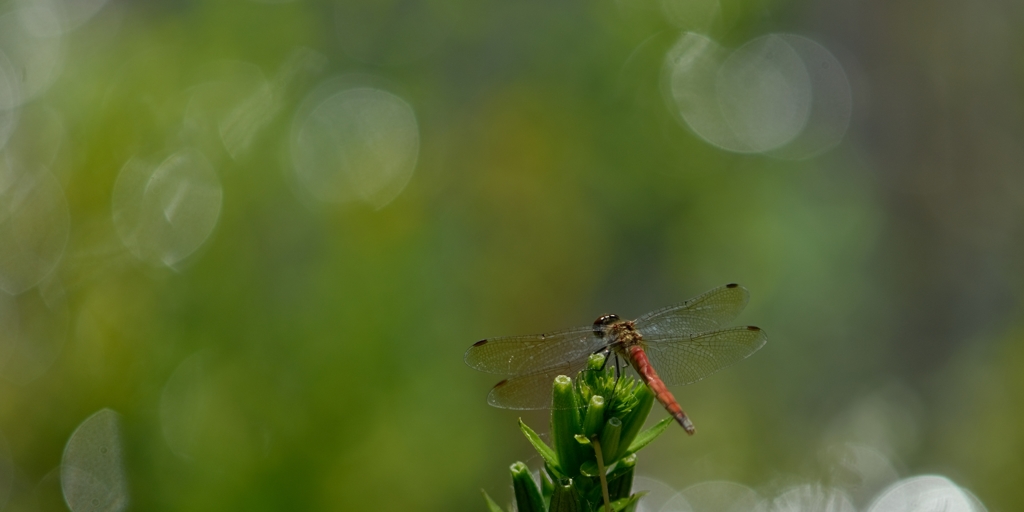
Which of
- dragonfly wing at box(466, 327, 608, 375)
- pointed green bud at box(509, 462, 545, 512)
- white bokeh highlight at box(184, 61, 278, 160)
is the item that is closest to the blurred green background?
white bokeh highlight at box(184, 61, 278, 160)

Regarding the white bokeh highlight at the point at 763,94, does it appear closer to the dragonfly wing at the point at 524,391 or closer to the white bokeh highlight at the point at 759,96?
the white bokeh highlight at the point at 759,96

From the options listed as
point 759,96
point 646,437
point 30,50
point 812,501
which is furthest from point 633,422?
point 759,96

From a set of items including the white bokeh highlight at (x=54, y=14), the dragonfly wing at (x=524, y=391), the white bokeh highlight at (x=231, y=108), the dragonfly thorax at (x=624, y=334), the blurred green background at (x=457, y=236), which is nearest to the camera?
→ the dragonfly wing at (x=524, y=391)

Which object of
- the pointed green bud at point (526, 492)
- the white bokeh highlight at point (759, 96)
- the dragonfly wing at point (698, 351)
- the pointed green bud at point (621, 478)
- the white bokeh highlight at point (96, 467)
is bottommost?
the dragonfly wing at point (698, 351)

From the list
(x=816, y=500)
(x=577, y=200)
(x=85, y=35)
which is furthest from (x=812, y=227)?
(x=85, y=35)

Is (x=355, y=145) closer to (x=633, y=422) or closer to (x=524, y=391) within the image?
(x=524, y=391)

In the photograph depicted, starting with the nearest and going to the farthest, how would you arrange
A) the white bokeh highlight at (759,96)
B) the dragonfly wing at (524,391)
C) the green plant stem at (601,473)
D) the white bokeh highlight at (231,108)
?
the green plant stem at (601,473) → the dragonfly wing at (524,391) → the white bokeh highlight at (231,108) → the white bokeh highlight at (759,96)

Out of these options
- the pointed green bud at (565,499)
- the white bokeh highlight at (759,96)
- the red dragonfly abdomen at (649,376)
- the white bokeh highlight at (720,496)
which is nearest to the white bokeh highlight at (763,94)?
the white bokeh highlight at (759,96)

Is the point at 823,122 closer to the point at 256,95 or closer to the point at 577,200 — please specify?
the point at 577,200
